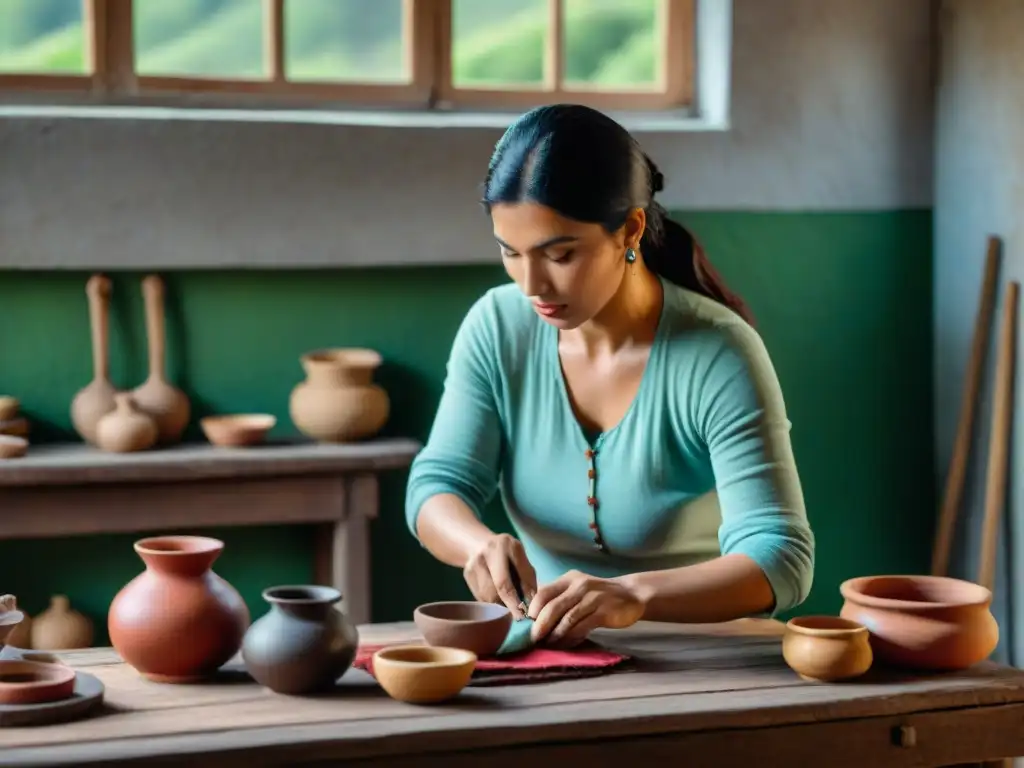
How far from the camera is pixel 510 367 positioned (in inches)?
108

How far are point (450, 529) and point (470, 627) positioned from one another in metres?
0.51

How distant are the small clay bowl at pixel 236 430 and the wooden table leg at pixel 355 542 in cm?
24

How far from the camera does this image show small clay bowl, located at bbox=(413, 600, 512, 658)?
212 centimetres

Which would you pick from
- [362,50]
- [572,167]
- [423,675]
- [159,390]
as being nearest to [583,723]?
[423,675]

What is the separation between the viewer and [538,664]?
2.12 m

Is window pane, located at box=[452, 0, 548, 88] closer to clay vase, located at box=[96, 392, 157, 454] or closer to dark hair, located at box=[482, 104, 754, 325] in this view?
clay vase, located at box=[96, 392, 157, 454]

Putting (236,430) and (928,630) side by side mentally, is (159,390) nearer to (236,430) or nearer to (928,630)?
(236,430)

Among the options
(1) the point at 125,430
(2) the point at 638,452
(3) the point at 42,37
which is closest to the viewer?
(2) the point at 638,452

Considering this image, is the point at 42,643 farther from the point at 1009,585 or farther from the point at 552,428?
the point at 1009,585

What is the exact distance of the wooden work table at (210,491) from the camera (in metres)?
3.38

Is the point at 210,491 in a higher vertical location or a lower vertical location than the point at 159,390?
lower

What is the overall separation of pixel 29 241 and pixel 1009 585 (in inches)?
104

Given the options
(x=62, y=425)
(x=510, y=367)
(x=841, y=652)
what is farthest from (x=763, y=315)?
(x=841, y=652)

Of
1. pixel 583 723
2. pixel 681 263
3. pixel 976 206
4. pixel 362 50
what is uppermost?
pixel 362 50
